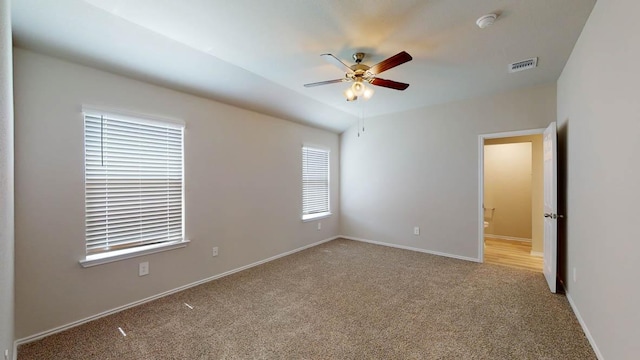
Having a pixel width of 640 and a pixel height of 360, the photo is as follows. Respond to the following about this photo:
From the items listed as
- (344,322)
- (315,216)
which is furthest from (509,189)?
(344,322)

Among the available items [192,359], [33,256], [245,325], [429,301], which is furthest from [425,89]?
[33,256]

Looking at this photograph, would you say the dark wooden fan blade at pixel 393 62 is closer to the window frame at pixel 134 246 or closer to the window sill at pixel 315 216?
the window frame at pixel 134 246

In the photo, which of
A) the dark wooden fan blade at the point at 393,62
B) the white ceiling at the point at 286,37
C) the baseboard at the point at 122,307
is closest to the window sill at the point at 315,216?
the baseboard at the point at 122,307

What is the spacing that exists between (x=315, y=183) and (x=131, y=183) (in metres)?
3.11

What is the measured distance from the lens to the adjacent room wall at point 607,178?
1461 millimetres

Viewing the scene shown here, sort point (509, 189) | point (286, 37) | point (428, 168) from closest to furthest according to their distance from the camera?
point (286, 37)
point (428, 168)
point (509, 189)

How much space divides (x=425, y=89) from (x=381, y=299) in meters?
2.84

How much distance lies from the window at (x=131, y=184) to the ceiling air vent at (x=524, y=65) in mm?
3869

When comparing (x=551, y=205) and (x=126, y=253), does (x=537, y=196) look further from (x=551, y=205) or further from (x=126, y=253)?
(x=126, y=253)

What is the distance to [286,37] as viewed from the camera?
2.40m

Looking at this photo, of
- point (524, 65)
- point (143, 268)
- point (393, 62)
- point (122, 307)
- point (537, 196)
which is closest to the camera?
point (393, 62)

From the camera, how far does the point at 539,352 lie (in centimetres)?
198

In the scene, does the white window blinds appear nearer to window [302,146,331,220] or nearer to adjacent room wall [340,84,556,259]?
window [302,146,331,220]

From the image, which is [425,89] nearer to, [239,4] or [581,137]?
[581,137]
